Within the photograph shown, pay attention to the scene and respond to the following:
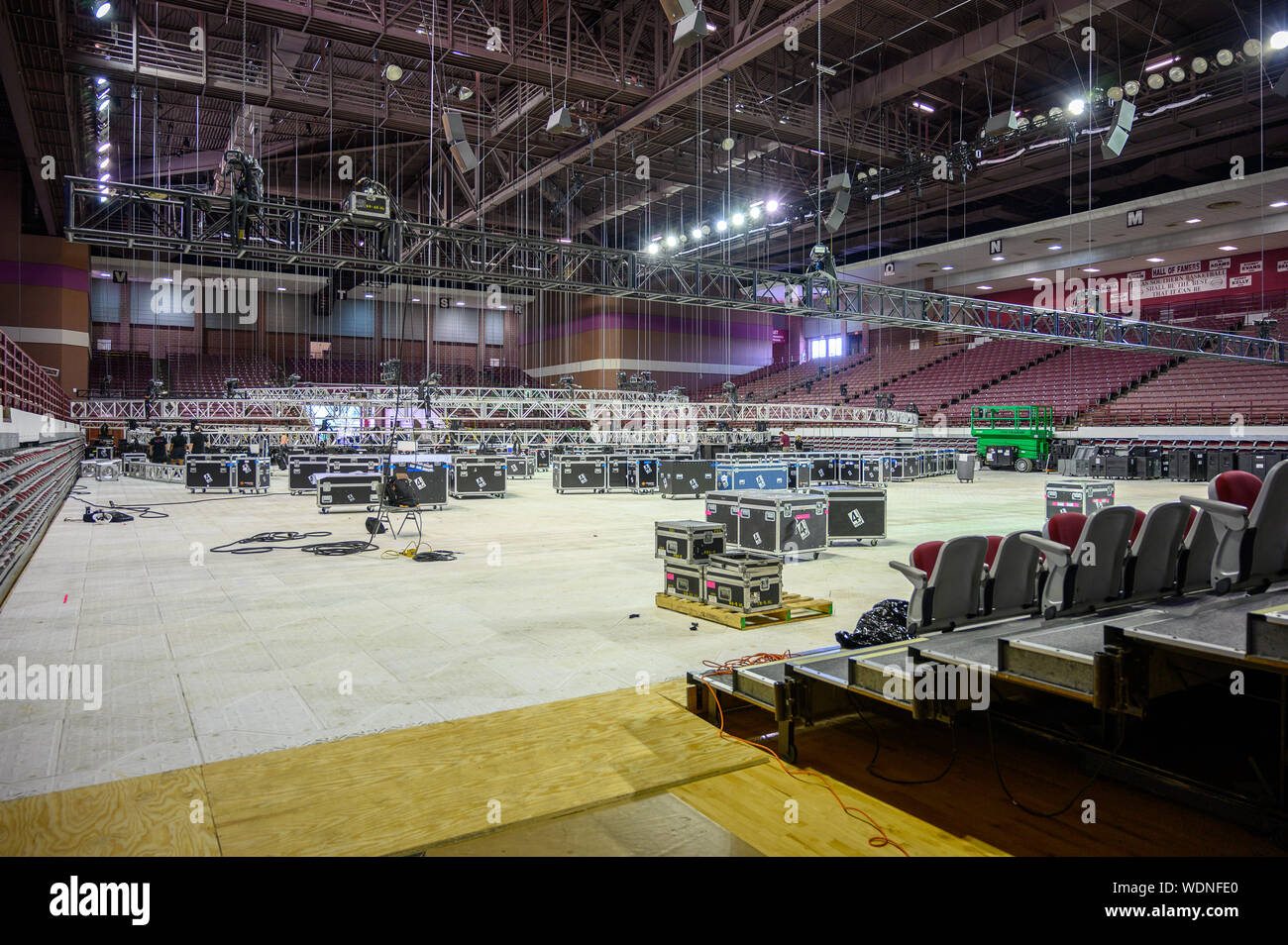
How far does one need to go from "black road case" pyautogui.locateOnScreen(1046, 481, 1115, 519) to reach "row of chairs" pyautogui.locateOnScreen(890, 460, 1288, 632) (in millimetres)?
7307

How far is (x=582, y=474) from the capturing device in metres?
20.7

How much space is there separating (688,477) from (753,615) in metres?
12.9

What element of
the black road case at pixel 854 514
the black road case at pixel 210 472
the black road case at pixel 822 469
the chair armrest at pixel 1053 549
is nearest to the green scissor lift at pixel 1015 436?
the black road case at pixel 822 469

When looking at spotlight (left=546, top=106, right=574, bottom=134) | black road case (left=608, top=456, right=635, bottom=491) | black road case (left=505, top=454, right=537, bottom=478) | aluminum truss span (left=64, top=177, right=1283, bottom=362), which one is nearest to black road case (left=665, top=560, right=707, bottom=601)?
aluminum truss span (left=64, top=177, right=1283, bottom=362)

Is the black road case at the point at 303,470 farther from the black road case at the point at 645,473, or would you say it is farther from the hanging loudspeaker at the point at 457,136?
the hanging loudspeaker at the point at 457,136

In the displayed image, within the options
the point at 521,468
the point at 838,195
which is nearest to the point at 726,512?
the point at 838,195

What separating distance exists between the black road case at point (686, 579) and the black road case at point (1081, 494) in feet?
23.2

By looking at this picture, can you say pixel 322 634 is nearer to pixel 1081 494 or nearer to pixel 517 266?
pixel 1081 494

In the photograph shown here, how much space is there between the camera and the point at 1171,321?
102 ft

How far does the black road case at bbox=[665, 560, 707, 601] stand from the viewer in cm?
662

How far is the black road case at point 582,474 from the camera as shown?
2052 cm

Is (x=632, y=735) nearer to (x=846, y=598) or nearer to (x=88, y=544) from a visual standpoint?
(x=846, y=598)

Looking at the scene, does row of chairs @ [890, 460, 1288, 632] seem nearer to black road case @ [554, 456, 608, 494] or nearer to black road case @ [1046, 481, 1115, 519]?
black road case @ [1046, 481, 1115, 519]
